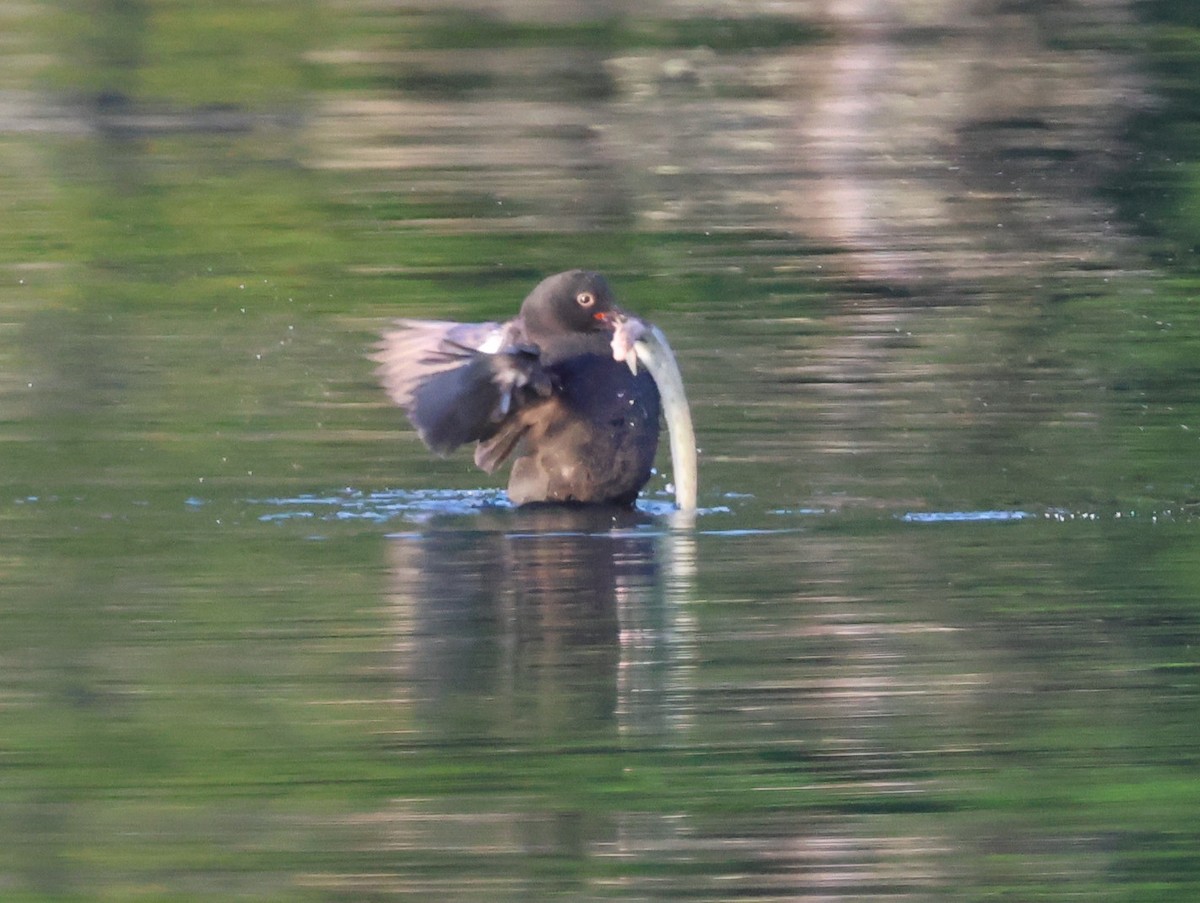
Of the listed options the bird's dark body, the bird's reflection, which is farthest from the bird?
the bird's reflection

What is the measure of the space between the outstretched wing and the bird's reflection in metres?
0.28

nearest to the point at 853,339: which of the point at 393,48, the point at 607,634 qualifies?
the point at 607,634

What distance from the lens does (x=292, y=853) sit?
432 centimetres

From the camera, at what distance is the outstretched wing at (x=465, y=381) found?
725 centimetres

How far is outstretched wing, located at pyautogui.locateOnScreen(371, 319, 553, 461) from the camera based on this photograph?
725cm

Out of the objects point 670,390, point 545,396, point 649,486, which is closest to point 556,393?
point 545,396

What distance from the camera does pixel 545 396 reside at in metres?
7.50

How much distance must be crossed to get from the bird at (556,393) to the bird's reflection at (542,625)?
0.55ft

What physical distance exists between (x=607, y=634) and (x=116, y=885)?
176 centimetres

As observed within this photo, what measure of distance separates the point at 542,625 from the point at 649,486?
7.52 ft

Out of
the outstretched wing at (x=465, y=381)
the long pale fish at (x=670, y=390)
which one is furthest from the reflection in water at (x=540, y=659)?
the outstretched wing at (x=465, y=381)

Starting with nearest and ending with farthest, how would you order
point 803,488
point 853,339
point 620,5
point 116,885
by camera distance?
point 116,885 < point 803,488 < point 853,339 < point 620,5

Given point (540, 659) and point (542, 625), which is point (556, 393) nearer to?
point (542, 625)

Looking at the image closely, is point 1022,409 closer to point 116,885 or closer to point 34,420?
point 34,420
